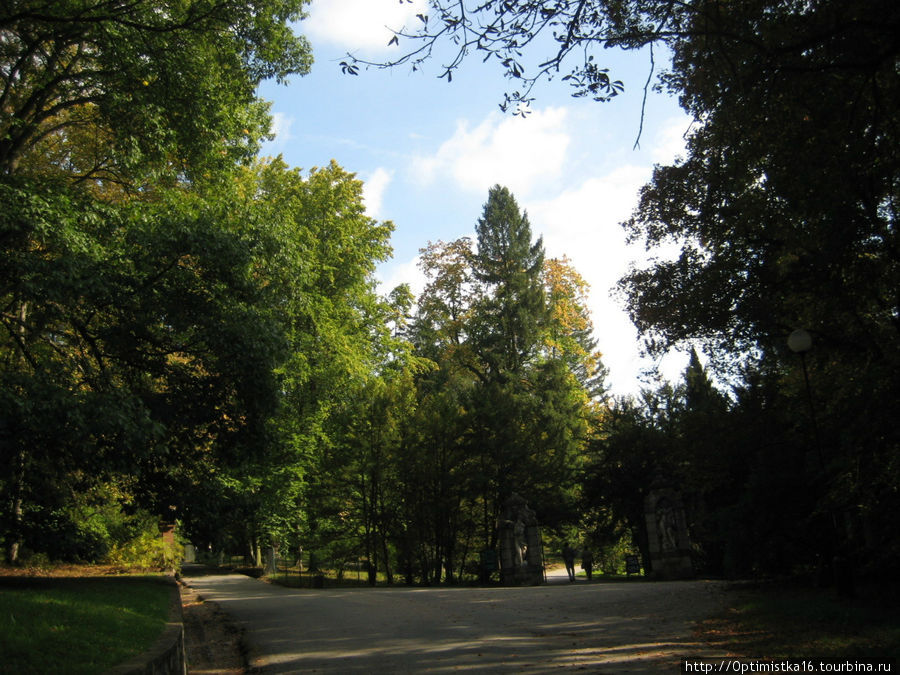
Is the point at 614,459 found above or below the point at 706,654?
above

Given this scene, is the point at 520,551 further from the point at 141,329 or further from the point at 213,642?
the point at 141,329

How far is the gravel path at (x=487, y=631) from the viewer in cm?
733

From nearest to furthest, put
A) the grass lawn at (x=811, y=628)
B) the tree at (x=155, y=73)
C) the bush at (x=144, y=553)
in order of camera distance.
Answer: the grass lawn at (x=811, y=628)
the tree at (x=155, y=73)
the bush at (x=144, y=553)

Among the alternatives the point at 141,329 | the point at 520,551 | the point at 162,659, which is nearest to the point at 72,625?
the point at 162,659

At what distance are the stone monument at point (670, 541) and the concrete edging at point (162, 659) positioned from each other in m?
15.0

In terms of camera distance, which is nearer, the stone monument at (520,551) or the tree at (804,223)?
the tree at (804,223)

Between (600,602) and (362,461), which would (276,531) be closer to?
(362,461)

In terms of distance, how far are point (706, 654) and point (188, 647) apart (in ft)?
25.4

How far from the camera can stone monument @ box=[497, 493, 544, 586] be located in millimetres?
20578

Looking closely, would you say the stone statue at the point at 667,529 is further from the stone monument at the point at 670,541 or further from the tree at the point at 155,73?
the tree at the point at 155,73

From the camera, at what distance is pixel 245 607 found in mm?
15625

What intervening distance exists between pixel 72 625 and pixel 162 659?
7.26ft

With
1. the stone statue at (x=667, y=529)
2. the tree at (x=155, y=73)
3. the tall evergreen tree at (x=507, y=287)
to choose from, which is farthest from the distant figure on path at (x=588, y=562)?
the tree at (x=155, y=73)

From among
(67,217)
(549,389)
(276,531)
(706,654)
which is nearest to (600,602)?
(706,654)
